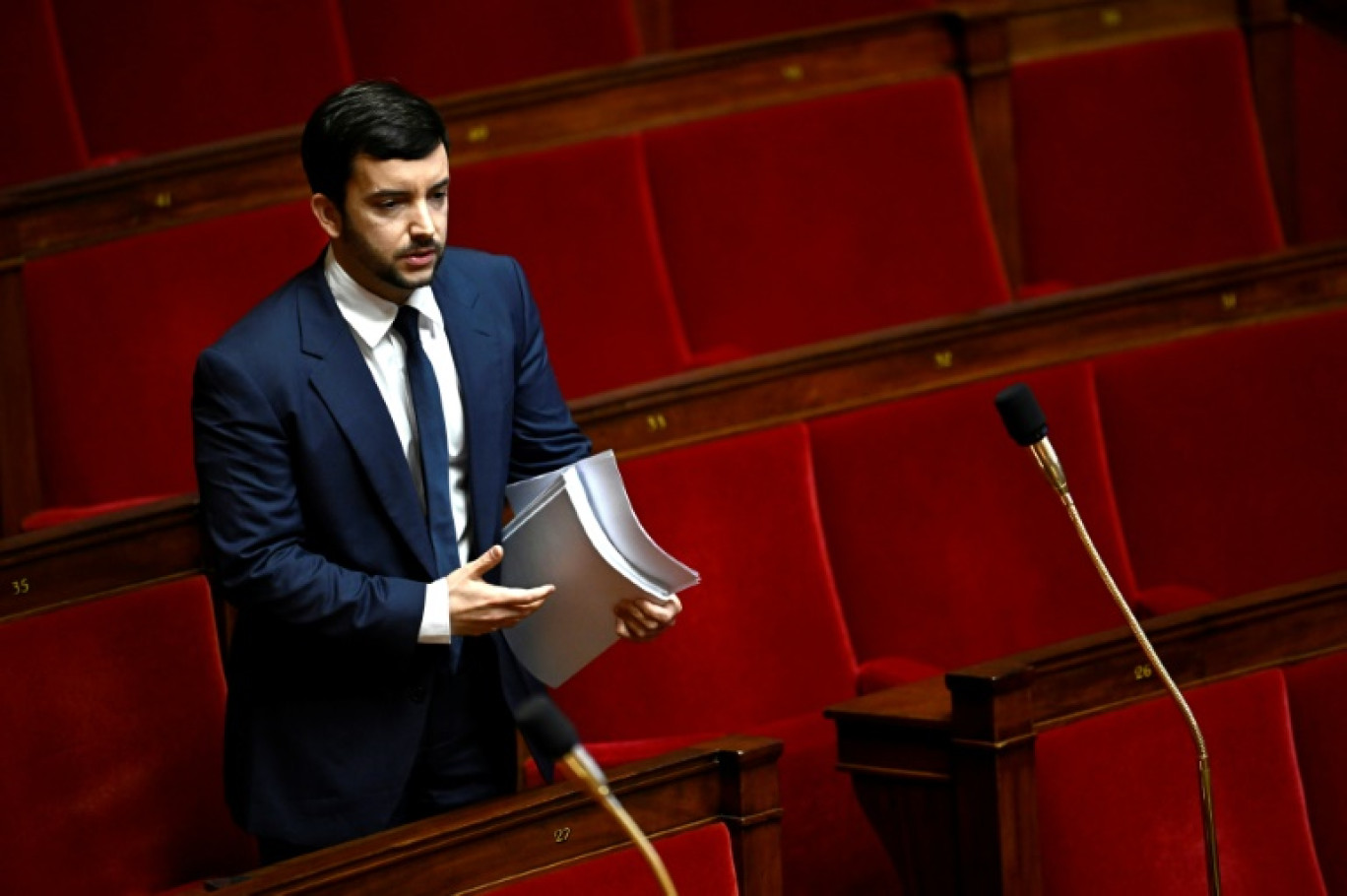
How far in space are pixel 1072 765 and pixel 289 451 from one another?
0.62 feet

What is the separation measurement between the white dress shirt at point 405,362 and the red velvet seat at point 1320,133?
1.80ft

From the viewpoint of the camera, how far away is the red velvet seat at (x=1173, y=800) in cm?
43

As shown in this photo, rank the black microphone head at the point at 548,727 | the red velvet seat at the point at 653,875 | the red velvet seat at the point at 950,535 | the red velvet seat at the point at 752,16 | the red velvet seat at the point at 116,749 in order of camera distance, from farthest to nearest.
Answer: the red velvet seat at the point at 752,16 → the red velvet seat at the point at 950,535 → the red velvet seat at the point at 116,749 → the red velvet seat at the point at 653,875 → the black microphone head at the point at 548,727

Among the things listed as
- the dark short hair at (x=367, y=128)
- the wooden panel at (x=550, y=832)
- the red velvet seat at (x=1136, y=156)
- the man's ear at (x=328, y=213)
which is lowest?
the wooden panel at (x=550, y=832)

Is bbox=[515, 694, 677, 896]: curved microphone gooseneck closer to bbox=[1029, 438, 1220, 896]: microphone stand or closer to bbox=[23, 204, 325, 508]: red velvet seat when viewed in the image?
bbox=[1029, 438, 1220, 896]: microphone stand

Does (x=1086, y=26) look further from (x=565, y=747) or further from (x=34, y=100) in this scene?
(x=565, y=747)

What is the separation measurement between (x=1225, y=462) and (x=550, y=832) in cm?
34

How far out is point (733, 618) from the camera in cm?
56

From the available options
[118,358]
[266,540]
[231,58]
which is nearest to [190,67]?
[231,58]

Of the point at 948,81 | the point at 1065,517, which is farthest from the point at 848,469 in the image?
the point at 948,81

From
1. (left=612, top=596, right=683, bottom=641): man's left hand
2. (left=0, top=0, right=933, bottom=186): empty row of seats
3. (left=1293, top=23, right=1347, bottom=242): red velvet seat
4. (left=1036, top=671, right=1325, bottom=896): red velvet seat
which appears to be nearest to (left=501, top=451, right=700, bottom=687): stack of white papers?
(left=612, top=596, right=683, bottom=641): man's left hand

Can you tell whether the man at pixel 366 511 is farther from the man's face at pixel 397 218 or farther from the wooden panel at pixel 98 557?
the wooden panel at pixel 98 557

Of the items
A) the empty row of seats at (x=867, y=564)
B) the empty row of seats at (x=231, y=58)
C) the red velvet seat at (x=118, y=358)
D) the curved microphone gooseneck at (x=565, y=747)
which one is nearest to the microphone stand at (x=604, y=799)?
the curved microphone gooseneck at (x=565, y=747)

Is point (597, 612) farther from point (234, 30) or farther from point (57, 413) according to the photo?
point (234, 30)
